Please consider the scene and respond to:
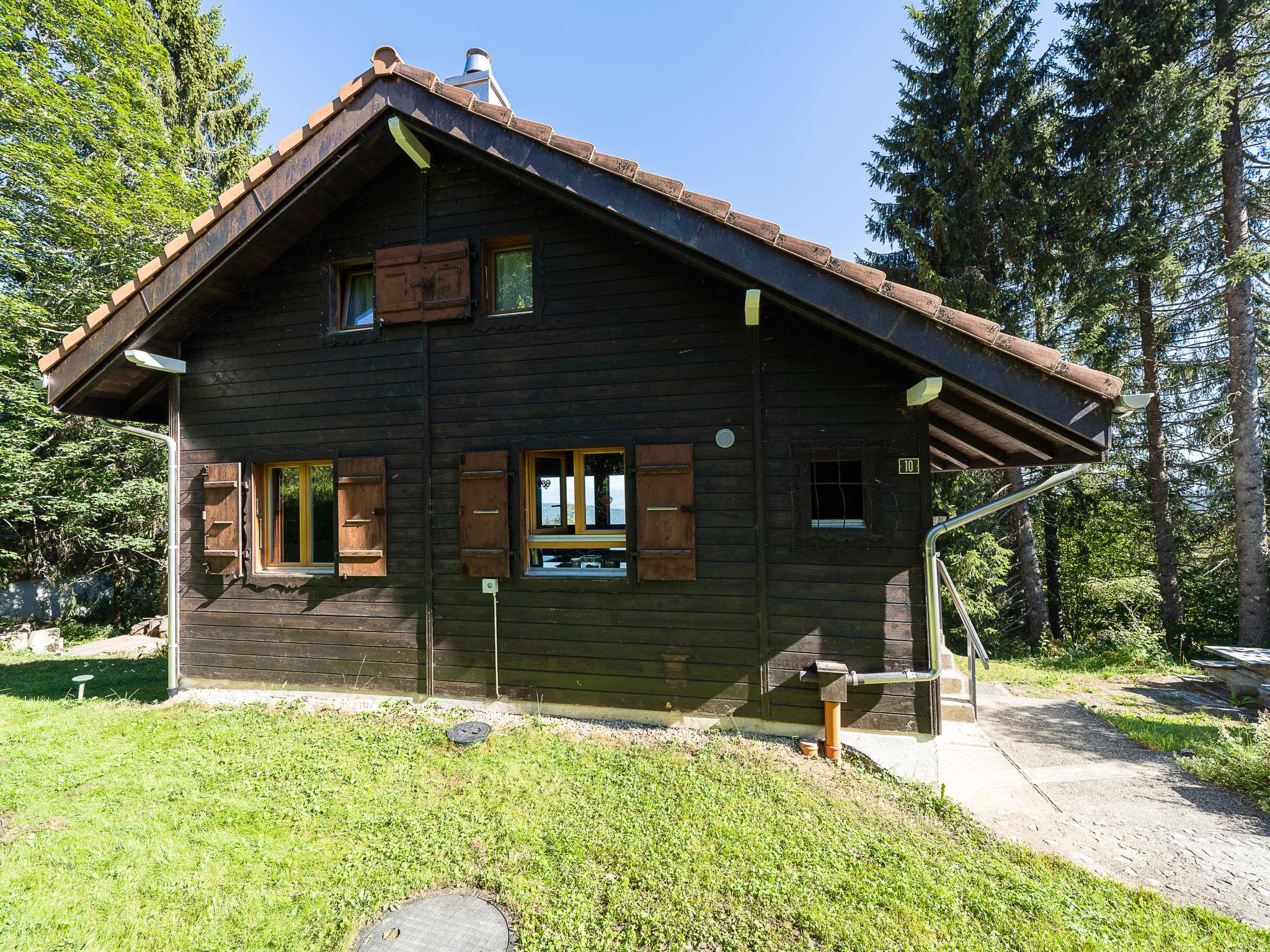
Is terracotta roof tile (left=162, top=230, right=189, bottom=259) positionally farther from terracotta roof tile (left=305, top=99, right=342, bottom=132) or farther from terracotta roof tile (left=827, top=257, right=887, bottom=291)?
terracotta roof tile (left=827, top=257, right=887, bottom=291)

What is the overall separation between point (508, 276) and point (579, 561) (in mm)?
2836

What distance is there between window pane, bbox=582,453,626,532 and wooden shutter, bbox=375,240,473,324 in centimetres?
184

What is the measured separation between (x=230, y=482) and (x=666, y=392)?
14.7 ft

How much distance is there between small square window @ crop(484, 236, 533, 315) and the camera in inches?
191

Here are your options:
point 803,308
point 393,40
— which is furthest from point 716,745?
point 393,40

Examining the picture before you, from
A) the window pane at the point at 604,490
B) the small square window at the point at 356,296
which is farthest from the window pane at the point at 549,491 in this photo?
the small square window at the point at 356,296

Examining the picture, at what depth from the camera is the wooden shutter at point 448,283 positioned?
15.5 feet

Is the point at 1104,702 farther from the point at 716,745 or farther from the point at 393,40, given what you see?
the point at 393,40

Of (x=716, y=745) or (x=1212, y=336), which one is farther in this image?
(x=1212, y=336)

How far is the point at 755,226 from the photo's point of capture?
359cm

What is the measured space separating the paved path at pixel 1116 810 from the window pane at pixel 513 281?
515cm

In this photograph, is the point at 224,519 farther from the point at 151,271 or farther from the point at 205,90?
the point at 205,90

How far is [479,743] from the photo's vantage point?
13.2 feet

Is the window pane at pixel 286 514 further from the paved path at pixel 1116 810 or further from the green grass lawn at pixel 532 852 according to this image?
the paved path at pixel 1116 810
